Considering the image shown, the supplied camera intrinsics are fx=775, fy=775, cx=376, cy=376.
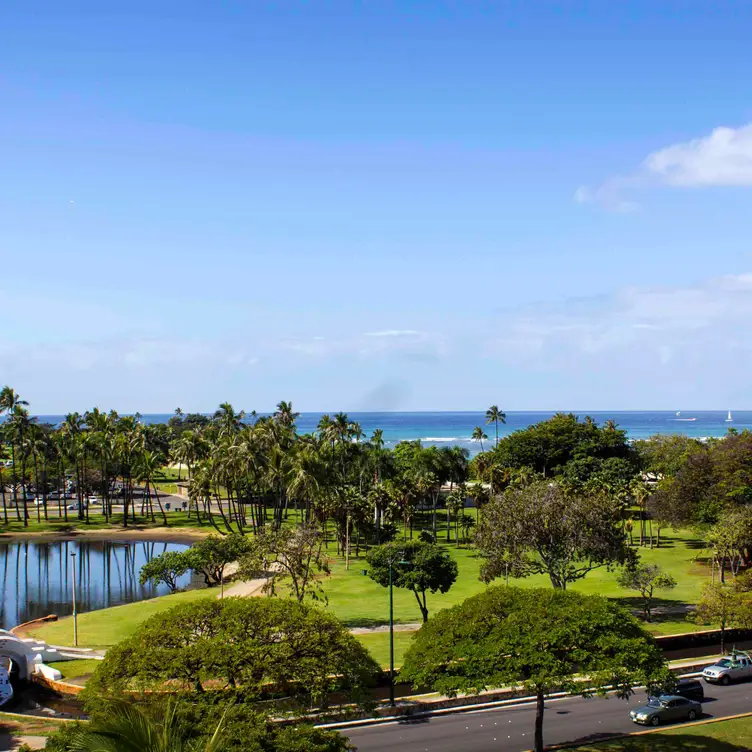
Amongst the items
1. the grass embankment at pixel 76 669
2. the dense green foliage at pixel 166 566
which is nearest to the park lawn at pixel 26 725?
the grass embankment at pixel 76 669

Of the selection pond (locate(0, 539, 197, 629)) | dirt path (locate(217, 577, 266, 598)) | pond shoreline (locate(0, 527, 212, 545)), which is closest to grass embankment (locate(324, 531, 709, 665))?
dirt path (locate(217, 577, 266, 598))

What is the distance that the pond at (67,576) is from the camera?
69.9 metres

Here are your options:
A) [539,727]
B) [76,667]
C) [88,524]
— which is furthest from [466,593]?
[88,524]

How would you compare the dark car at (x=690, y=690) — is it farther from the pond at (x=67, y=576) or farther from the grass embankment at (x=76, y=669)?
the pond at (x=67, y=576)

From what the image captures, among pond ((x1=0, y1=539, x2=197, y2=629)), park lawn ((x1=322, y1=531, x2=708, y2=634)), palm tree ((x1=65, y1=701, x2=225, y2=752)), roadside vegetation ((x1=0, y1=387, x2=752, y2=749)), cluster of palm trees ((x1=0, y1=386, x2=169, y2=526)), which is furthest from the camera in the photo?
cluster of palm trees ((x1=0, y1=386, x2=169, y2=526))

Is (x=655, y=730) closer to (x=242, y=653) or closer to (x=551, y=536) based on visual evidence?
(x=242, y=653)

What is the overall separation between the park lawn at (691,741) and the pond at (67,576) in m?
48.5

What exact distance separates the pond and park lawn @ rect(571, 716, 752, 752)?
48.5m

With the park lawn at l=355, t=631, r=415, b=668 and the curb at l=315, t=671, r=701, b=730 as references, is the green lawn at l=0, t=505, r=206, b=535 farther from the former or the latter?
the curb at l=315, t=671, r=701, b=730

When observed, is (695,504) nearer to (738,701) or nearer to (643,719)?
(738,701)

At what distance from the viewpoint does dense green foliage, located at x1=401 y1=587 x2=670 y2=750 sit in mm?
29438

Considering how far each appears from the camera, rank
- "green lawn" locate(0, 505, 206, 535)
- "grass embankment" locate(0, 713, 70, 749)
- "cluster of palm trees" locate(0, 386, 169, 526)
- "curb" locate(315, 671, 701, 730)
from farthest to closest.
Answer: "cluster of palm trees" locate(0, 386, 169, 526), "green lawn" locate(0, 505, 206, 535), "curb" locate(315, 671, 701, 730), "grass embankment" locate(0, 713, 70, 749)

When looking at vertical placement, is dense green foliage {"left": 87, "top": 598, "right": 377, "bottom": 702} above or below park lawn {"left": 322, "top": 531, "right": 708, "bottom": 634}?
above

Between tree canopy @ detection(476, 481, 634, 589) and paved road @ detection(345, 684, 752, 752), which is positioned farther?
tree canopy @ detection(476, 481, 634, 589)
